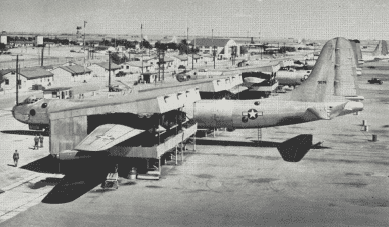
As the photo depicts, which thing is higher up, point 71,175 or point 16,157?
point 16,157

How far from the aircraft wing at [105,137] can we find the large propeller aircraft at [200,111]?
0.68 ft

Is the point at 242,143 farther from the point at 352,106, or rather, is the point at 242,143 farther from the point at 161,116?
the point at 161,116

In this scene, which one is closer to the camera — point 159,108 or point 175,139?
point 159,108

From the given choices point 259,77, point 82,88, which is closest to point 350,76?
point 259,77

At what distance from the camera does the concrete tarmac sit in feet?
90.4

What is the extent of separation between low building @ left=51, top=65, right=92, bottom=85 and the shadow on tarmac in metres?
67.0

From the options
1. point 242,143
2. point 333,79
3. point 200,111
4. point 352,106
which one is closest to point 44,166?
point 200,111

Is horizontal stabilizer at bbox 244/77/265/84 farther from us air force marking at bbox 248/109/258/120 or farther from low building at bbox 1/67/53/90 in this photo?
low building at bbox 1/67/53/90

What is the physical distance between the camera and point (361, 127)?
201 ft

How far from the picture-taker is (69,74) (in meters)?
108

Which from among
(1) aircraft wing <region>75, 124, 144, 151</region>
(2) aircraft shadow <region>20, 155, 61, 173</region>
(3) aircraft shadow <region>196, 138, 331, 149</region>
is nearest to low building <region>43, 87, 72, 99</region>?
(3) aircraft shadow <region>196, 138, 331, 149</region>

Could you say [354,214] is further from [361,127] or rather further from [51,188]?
[361,127]

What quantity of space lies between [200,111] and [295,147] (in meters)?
11.1

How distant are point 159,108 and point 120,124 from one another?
13.4 feet
